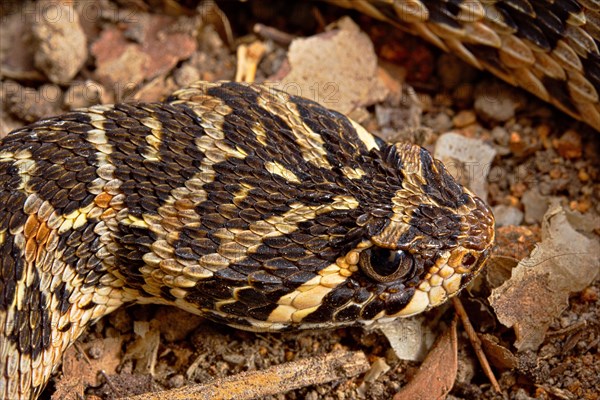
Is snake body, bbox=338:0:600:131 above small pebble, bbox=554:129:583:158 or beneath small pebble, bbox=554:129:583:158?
above

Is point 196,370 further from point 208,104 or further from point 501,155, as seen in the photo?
point 501,155

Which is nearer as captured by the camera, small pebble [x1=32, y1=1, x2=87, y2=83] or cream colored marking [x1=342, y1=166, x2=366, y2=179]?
cream colored marking [x1=342, y1=166, x2=366, y2=179]

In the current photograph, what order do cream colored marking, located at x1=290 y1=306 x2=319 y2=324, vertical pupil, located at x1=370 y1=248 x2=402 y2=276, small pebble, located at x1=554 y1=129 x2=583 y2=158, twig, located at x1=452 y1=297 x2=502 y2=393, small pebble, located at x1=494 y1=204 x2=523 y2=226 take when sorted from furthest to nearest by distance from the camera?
small pebble, located at x1=554 y1=129 x2=583 y2=158
small pebble, located at x1=494 y1=204 x2=523 y2=226
twig, located at x1=452 y1=297 x2=502 y2=393
cream colored marking, located at x1=290 y1=306 x2=319 y2=324
vertical pupil, located at x1=370 y1=248 x2=402 y2=276

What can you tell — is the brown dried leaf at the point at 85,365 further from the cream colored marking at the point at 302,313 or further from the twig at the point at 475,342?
the twig at the point at 475,342

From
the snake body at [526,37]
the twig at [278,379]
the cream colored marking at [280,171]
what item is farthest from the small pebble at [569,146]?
the cream colored marking at [280,171]

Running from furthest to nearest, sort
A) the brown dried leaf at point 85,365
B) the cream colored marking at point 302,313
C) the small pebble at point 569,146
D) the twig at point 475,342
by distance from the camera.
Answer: the small pebble at point 569,146 → the twig at point 475,342 → the brown dried leaf at point 85,365 → the cream colored marking at point 302,313

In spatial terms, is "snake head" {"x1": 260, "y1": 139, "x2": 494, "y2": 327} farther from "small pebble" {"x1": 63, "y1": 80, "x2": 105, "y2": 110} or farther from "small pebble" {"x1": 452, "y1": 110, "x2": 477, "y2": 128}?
"small pebble" {"x1": 63, "y1": 80, "x2": 105, "y2": 110}

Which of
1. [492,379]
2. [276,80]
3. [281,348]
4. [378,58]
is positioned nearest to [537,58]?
[378,58]

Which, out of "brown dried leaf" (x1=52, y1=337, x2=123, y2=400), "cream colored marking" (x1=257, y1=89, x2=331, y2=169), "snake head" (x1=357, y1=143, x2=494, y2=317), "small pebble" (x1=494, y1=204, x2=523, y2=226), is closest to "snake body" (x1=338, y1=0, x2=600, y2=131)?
"small pebble" (x1=494, y1=204, x2=523, y2=226)

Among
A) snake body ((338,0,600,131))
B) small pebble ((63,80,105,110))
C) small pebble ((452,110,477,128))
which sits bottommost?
small pebble ((63,80,105,110))
